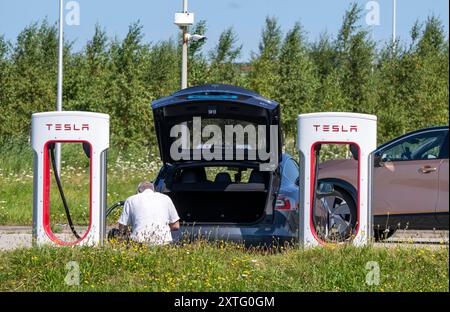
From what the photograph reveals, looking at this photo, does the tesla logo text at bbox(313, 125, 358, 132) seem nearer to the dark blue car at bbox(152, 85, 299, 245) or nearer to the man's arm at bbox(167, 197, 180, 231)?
the dark blue car at bbox(152, 85, 299, 245)

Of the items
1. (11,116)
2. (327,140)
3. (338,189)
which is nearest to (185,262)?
(327,140)

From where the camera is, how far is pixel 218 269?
379 inches

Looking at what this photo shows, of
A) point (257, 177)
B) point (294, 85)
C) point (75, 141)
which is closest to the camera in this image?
point (75, 141)

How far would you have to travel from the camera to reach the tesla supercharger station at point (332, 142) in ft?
36.2

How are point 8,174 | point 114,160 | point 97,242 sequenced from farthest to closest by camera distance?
point 114,160 < point 8,174 < point 97,242

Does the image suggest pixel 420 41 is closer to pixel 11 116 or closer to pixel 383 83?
pixel 383 83

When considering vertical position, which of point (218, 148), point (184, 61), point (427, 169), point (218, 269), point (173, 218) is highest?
point (184, 61)

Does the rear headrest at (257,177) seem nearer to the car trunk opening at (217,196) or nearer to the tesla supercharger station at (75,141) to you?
the car trunk opening at (217,196)

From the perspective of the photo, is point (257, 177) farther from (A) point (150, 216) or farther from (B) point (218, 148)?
(A) point (150, 216)

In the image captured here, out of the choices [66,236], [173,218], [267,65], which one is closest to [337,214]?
[173,218]

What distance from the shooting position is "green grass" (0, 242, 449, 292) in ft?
29.9

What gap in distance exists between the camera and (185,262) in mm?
9875

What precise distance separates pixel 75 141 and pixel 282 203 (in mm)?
2484

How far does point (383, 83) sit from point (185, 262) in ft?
68.8
